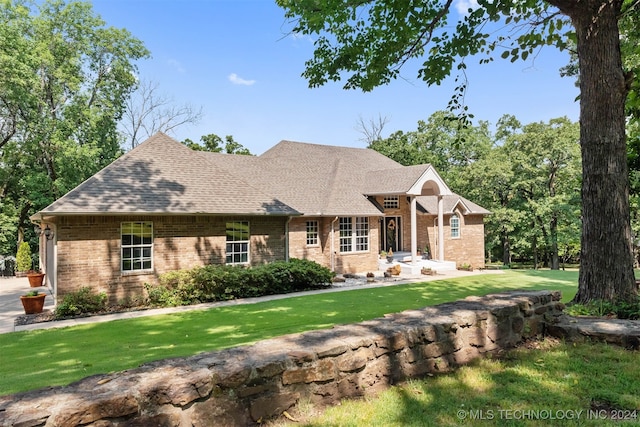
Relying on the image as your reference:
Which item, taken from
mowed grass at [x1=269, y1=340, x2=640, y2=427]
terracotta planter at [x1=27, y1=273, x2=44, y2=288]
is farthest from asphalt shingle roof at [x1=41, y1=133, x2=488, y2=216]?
mowed grass at [x1=269, y1=340, x2=640, y2=427]

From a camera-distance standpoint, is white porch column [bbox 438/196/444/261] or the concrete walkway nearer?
the concrete walkway

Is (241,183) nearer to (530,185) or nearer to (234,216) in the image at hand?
(234,216)

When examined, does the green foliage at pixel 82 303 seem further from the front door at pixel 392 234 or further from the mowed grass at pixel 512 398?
the front door at pixel 392 234

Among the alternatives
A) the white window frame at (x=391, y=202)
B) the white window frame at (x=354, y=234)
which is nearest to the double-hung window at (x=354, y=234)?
the white window frame at (x=354, y=234)

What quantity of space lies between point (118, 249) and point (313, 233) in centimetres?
945

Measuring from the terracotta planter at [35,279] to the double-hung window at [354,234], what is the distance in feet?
48.8

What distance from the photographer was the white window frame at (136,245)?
13.1m

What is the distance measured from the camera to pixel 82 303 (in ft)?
38.9

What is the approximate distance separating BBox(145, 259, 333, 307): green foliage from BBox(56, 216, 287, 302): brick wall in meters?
0.65

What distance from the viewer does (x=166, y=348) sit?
7.46 meters

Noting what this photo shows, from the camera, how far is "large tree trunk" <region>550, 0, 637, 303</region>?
6.85m

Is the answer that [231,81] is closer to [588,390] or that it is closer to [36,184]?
[36,184]

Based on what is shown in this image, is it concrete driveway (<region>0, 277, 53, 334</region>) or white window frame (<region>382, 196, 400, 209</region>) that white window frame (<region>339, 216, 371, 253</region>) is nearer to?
white window frame (<region>382, 196, 400, 209</region>)

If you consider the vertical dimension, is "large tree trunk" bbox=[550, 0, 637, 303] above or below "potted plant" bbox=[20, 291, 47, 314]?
above
